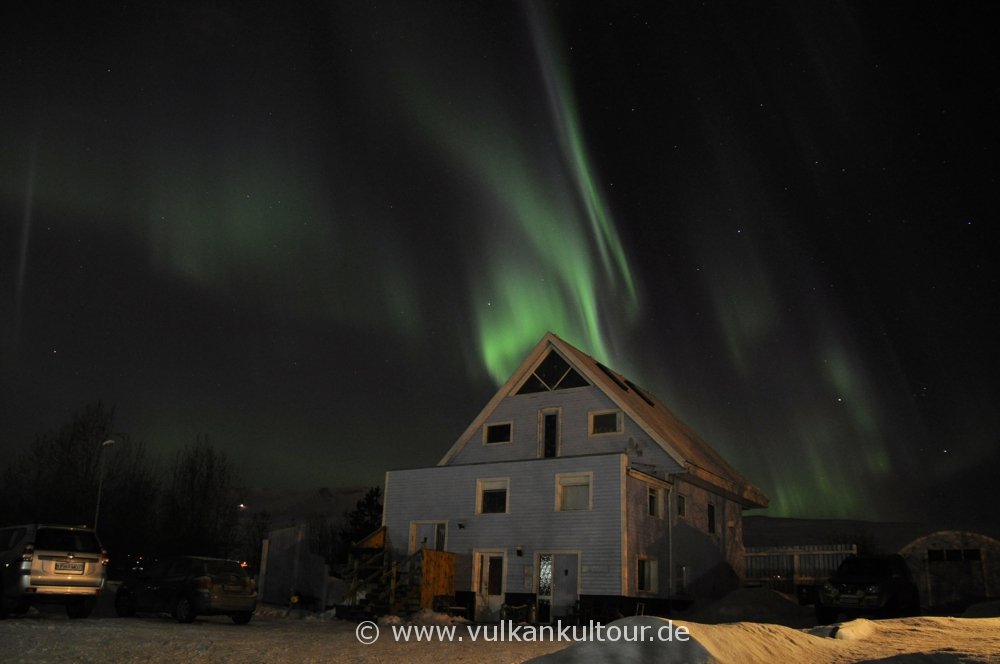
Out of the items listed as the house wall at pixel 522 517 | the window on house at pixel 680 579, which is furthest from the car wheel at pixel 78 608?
the window on house at pixel 680 579

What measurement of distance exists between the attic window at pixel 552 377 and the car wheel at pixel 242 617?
15577mm

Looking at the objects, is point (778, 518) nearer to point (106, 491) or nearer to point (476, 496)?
point (106, 491)

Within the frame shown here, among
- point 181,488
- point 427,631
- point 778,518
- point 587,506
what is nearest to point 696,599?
point 587,506

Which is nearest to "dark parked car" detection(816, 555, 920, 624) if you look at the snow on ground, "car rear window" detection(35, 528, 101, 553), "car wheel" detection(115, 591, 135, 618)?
the snow on ground

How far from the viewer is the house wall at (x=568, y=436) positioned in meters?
31.0

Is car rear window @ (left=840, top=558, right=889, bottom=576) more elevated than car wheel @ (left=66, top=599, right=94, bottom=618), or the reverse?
car rear window @ (left=840, top=558, right=889, bottom=576)

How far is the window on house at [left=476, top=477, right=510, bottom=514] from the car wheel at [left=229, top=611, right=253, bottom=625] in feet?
33.6

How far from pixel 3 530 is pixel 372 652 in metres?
10.9

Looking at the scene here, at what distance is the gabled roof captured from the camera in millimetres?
30938

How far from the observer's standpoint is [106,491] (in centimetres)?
6419

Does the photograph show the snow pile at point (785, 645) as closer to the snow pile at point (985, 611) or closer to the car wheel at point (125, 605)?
the snow pile at point (985, 611)

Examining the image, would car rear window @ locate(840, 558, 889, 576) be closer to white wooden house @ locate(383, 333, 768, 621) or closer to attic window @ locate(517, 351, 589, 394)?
white wooden house @ locate(383, 333, 768, 621)

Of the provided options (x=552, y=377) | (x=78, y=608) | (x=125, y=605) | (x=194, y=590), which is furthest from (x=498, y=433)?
(x=78, y=608)

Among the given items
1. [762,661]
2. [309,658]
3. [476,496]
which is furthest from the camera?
[476,496]
